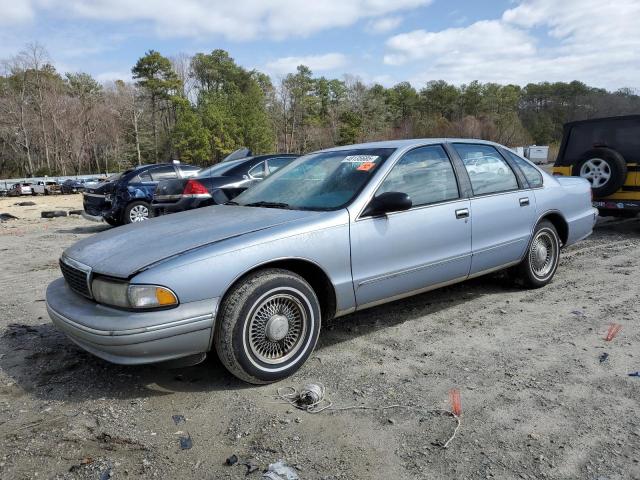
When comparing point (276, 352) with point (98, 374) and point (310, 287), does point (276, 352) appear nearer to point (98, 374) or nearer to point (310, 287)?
point (310, 287)

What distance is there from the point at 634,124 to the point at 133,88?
7571 centimetres

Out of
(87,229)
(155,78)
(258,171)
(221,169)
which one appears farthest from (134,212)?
(155,78)

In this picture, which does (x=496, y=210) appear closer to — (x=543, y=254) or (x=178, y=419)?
(x=543, y=254)

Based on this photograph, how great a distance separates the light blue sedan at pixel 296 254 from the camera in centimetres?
288

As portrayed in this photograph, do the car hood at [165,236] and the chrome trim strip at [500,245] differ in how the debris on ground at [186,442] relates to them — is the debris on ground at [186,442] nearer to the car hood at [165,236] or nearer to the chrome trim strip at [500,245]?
the car hood at [165,236]

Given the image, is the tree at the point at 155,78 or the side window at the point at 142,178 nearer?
the side window at the point at 142,178

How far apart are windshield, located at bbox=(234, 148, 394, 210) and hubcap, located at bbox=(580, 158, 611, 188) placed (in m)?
5.50

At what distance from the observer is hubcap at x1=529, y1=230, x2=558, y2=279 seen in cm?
505

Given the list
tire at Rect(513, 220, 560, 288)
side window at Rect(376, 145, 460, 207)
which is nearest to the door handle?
side window at Rect(376, 145, 460, 207)

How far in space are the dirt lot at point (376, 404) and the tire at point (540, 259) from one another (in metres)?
0.42

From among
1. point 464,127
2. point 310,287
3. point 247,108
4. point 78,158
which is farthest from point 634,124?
point 78,158

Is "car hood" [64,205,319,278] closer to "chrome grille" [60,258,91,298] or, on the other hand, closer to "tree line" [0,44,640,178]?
"chrome grille" [60,258,91,298]

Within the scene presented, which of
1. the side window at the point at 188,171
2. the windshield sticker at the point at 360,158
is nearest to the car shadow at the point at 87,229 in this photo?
the side window at the point at 188,171

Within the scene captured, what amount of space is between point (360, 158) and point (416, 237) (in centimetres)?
79
